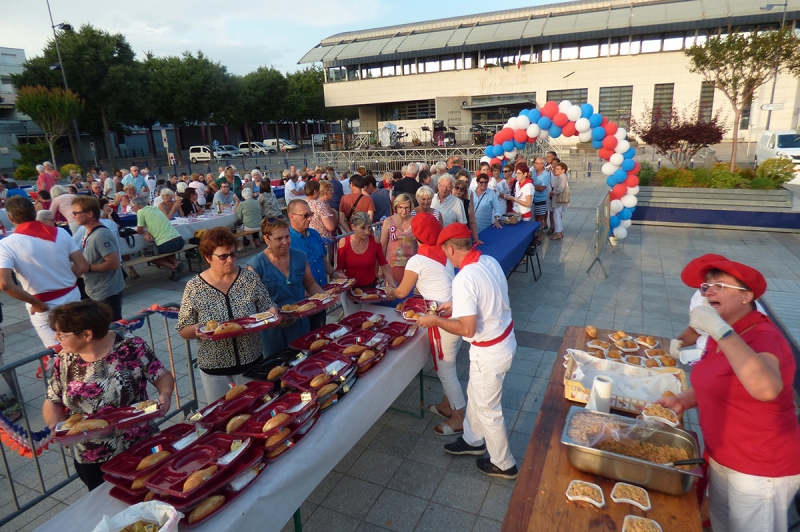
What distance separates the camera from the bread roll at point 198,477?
1984mm

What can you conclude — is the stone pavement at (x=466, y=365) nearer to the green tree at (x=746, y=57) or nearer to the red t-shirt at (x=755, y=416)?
the red t-shirt at (x=755, y=416)

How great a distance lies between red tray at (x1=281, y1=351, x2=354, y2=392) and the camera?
2873mm

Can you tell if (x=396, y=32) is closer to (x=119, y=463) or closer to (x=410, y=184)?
(x=410, y=184)

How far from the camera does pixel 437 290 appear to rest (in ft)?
13.3

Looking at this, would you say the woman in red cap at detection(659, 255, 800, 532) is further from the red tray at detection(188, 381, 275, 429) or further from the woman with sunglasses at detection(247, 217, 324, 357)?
the woman with sunglasses at detection(247, 217, 324, 357)

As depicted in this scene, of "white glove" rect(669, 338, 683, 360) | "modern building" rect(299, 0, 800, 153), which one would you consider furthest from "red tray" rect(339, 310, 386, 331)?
"modern building" rect(299, 0, 800, 153)

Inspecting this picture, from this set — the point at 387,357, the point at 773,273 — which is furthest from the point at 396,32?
the point at 387,357

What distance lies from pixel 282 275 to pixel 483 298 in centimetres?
179

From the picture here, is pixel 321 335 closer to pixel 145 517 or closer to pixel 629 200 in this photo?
pixel 145 517

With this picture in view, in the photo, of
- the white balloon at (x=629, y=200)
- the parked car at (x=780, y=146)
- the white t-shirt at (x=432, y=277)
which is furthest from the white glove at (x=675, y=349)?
the parked car at (x=780, y=146)

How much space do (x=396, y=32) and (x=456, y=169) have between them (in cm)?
3780

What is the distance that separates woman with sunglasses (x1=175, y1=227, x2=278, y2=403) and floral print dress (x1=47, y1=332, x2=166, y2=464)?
1.59 feet

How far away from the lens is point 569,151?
30156 millimetres

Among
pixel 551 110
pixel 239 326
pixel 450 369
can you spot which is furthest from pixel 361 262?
pixel 551 110
